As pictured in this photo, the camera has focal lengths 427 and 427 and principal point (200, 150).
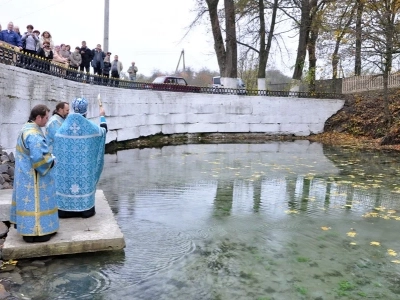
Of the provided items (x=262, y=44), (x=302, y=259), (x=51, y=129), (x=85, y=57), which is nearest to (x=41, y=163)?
(x=51, y=129)

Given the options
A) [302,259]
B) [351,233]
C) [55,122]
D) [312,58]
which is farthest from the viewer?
[312,58]

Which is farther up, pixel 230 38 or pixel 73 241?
pixel 230 38

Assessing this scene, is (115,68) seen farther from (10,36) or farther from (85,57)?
(10,36)

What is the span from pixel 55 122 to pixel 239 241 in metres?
2.51

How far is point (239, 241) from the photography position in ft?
16.2

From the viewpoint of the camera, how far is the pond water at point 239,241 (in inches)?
144

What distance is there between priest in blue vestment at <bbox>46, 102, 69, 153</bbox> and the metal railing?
3309mm

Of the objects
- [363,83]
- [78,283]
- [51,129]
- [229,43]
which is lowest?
[78,283]

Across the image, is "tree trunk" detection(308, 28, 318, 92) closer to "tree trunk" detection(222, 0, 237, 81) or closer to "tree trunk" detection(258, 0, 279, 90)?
"tree trunk" detection(258, 0, 279, 90)

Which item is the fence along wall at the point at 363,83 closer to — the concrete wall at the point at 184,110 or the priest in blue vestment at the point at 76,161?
the concrete wall at the point at 184,110

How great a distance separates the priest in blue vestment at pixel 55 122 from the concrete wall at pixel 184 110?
3.82 m

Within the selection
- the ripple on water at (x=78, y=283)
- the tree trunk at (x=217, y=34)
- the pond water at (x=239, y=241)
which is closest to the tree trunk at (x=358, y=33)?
the tree trunk at (x=217, y=34)

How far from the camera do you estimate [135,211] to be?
6.12 metres

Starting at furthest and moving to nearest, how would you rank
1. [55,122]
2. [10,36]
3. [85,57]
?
[85,57] < [10,36] < [55,122]
